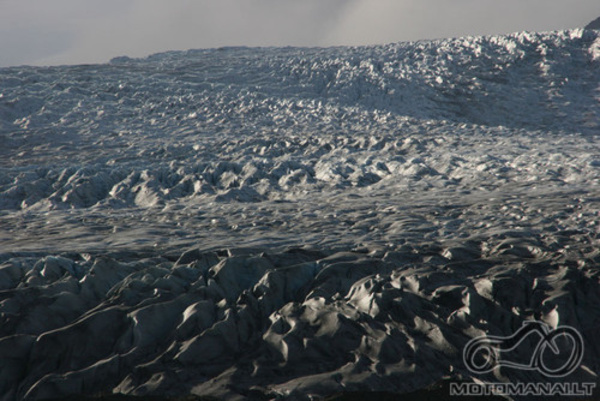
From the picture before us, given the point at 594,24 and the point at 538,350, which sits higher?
the point at 594,24

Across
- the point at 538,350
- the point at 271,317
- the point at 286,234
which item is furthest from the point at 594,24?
the point at 271,317

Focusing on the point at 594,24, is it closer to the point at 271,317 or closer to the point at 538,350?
the point at 538,350

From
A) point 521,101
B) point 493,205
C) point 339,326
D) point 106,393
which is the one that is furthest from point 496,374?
point 521,101

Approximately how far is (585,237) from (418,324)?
3081 mm

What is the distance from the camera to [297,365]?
406 centimetres

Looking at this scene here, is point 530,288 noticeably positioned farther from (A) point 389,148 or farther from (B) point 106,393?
(A) point 389,148

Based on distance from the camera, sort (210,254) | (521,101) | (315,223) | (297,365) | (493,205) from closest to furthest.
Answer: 1. (297,365)
2. (210,254)
3. (315,223)
4. (493,205)
5. (521,101)

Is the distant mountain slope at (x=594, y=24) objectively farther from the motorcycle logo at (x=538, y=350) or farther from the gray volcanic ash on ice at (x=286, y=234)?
the motorcycle logo at (x=538, y=350)

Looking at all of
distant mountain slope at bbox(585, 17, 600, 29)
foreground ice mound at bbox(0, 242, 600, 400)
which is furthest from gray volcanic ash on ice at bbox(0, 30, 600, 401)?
distant mountain slope at bbox(585, 17, 600, 29)

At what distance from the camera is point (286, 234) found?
682 centimetres

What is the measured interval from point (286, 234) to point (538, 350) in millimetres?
3522

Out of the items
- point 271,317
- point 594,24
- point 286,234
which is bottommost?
point 271,317

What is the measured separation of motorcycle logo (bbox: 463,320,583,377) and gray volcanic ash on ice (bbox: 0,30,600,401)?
3.0 inches

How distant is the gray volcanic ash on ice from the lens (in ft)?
13.6
